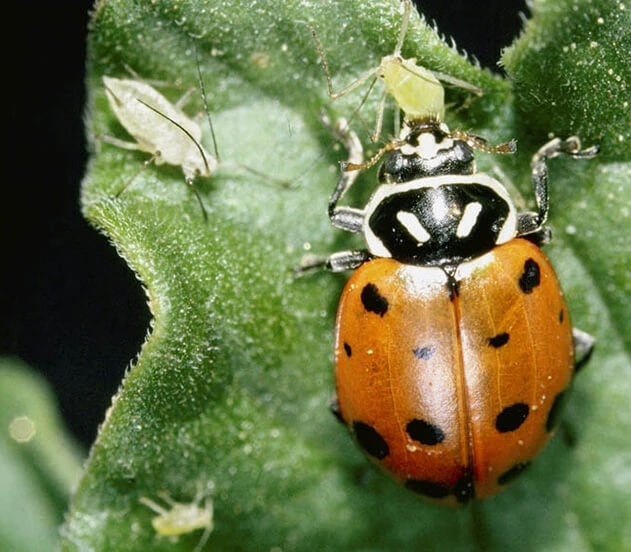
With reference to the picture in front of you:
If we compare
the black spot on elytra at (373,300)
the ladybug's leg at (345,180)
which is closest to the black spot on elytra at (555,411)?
the black spot on elytra at (373,300)

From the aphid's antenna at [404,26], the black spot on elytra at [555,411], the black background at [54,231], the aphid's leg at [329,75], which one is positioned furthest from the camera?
the black background at [54,231]

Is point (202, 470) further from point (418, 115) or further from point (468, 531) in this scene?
point (418, 115)

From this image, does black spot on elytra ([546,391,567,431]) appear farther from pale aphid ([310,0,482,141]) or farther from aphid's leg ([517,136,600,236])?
pale aphid ([310,0,482,141])

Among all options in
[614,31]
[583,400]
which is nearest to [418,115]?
[614,31]

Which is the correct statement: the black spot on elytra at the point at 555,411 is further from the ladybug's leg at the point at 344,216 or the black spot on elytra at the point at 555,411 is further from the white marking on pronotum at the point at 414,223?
the ladybug's leg at the point at 344,216

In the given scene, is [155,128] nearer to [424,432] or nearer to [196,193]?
[196,193]

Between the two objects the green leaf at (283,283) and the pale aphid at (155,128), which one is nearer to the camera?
the green leaf at (283,283)
